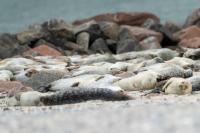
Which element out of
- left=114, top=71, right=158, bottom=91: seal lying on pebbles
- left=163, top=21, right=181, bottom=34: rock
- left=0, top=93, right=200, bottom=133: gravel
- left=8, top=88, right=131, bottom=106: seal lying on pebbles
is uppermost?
left=0, top=93, right=200, bottom=133: gravel

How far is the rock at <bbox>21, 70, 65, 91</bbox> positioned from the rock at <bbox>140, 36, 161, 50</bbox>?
12512mm

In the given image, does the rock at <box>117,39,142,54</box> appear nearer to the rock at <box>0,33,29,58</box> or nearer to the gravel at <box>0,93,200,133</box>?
the rock at <box>0,33,29,58</box>

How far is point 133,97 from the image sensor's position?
18.8 feet

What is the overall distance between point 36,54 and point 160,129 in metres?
14.4

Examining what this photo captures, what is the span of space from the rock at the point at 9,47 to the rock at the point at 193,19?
449 inches

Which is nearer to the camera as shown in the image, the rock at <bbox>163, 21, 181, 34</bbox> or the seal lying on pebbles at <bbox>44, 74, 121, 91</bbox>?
the seal lying on pebbles at <bbox>44, 74, 121, 91</bbox>

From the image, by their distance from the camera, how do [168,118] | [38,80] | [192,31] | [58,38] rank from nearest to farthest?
[168,118], [38,80], [58,38], [192,31]

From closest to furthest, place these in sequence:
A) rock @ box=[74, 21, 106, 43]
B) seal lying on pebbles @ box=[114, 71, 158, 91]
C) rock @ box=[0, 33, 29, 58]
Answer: seal lying on pebbles @ box=[114, 71, 158, 91]
rock @ box=[0, 33, 29, 58]
rock @ box=[74, 21, 106, 43]

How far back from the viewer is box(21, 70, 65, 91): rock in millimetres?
8398

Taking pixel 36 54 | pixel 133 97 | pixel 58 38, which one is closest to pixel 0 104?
pixel 133 97

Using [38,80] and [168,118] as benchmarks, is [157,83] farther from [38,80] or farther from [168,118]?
[168,118]

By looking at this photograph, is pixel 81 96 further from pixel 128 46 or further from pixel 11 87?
pixel 128 46

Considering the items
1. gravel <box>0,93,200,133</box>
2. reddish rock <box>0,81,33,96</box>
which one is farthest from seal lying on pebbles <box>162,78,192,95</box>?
gravel <box>0,93,200,133</box>

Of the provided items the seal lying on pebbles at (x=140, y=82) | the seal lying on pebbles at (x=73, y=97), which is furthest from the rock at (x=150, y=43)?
the seal lying on pebbles at (x=73, y=97)
